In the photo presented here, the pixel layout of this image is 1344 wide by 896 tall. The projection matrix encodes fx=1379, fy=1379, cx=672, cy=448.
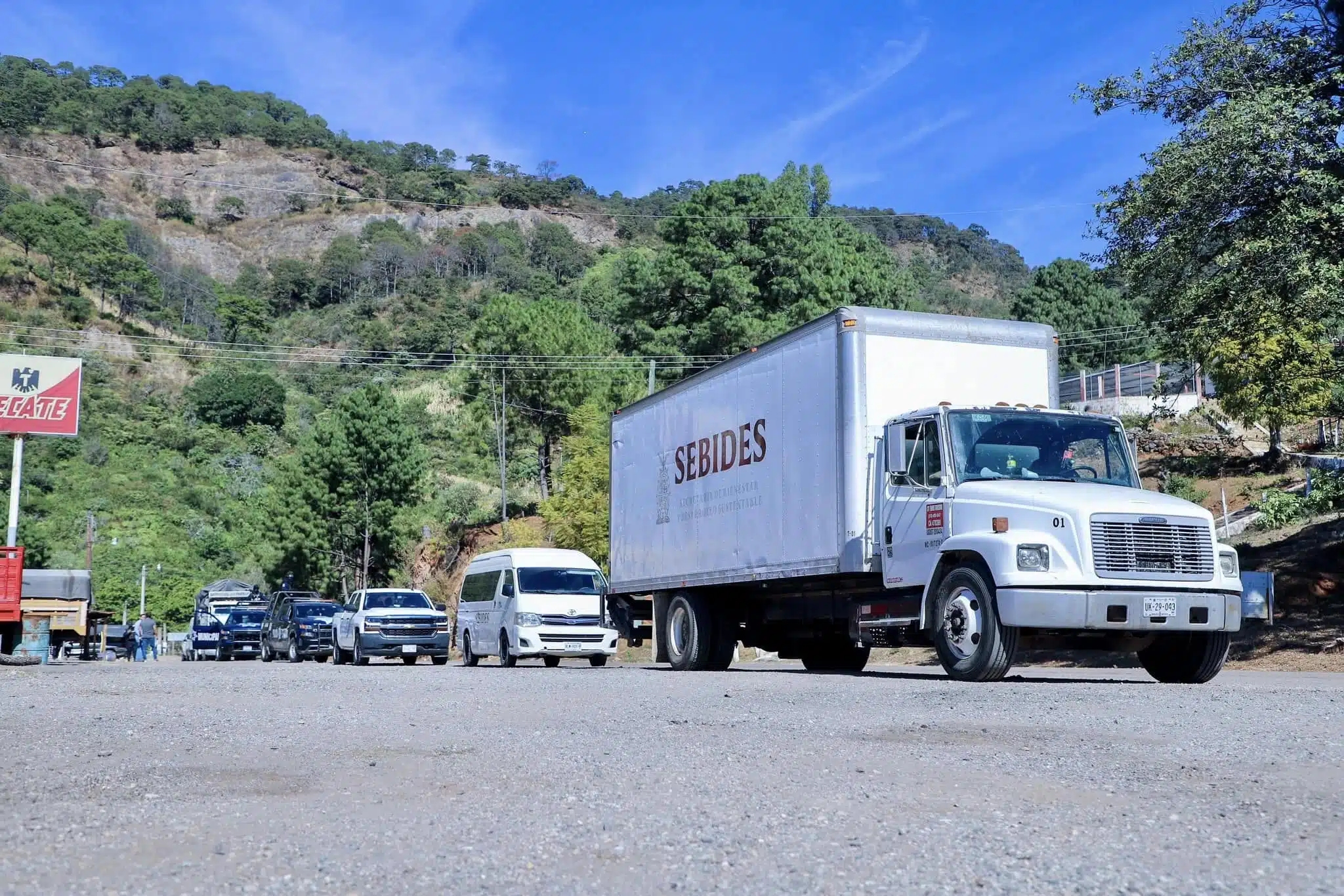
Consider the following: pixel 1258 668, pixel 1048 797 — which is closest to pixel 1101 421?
pixel 1258 668

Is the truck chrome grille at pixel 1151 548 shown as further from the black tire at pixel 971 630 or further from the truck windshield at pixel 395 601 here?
the truck windshield at pixel 395 601

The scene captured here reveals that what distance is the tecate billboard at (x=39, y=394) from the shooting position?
4294 cm

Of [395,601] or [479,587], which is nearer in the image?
[479,587]

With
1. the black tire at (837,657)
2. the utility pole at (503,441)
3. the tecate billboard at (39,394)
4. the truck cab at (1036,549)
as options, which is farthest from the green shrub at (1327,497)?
the tecate billboard at (39,394)

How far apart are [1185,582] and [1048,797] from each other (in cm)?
856

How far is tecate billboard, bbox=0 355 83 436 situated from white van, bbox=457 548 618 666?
74.2ft

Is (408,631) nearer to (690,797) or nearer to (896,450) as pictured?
(896,450)

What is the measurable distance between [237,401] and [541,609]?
8650 cm

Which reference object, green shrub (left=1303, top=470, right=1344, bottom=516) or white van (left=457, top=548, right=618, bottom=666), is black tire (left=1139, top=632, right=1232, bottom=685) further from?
white van (left=457, top=548, right=618, bottom=666)

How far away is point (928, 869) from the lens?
4.86 meters

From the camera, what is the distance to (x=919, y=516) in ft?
50.0

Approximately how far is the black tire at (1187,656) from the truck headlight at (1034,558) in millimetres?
2096

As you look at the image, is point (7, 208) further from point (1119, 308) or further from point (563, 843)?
point (563, 843)

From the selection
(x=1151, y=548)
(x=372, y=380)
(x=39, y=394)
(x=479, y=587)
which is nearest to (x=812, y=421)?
(x=1151, y=548)
